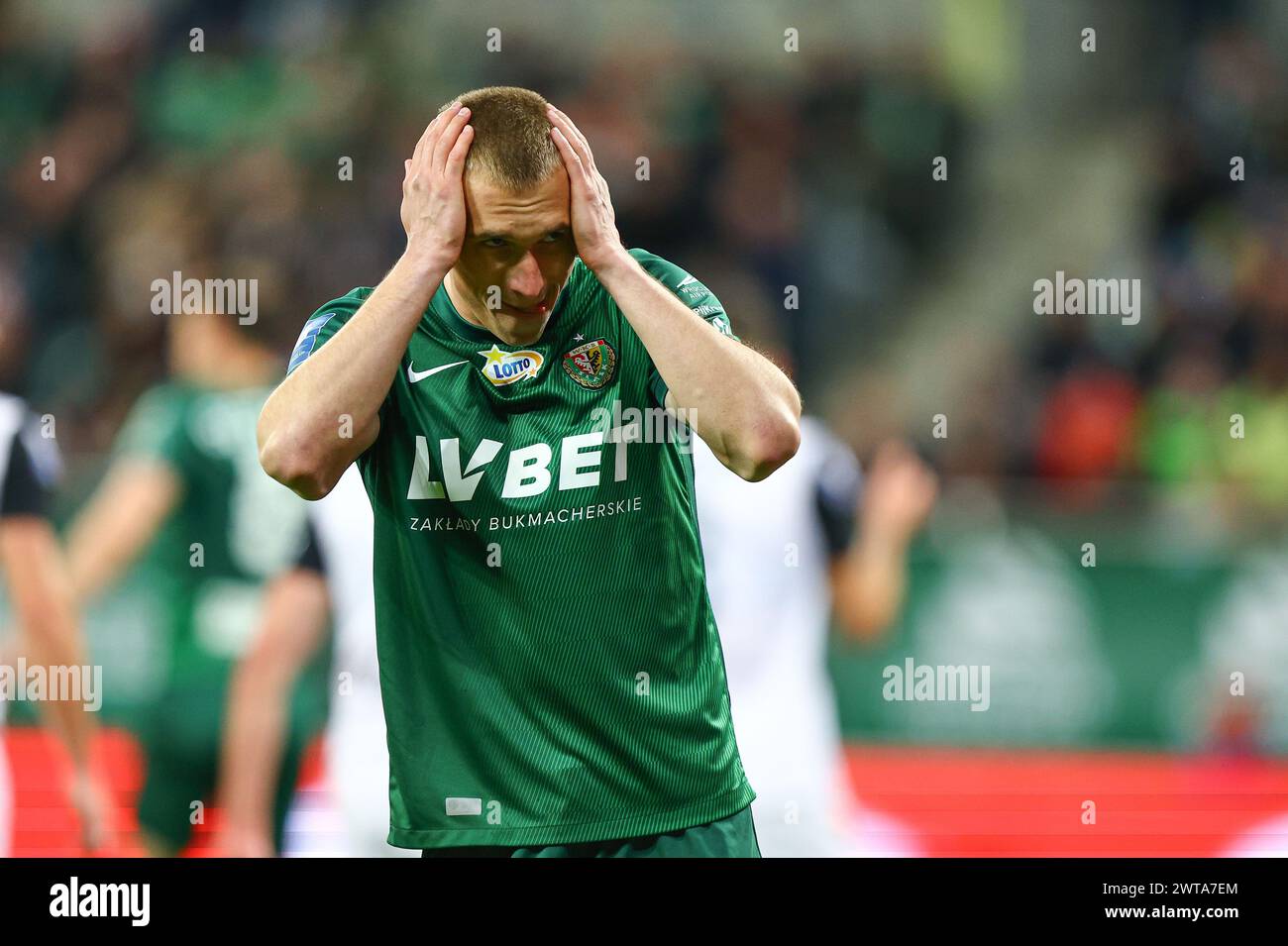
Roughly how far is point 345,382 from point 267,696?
10.3ft

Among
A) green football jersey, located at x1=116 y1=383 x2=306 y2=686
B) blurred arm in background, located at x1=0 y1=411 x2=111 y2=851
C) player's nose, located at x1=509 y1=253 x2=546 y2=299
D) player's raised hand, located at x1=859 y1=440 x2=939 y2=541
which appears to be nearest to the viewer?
player's nose, located at x1=509 y1=253 x2=546 y2=299

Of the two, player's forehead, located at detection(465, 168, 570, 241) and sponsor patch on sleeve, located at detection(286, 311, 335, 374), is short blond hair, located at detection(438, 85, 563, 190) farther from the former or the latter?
sponsor patch on sleeve, located at detection(286, 311, 335, 374)

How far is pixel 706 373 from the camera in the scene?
9.18ft

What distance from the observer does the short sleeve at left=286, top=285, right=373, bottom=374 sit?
9.68 feet

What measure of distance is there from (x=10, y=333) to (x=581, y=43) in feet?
14.8

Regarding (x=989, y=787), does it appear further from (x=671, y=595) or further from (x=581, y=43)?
(x=581, y=43)

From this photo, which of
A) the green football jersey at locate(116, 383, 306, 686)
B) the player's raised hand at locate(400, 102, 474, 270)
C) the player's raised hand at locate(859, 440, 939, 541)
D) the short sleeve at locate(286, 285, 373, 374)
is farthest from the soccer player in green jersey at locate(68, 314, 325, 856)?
the player's raised hand at locate(400, 102, 474, 270)

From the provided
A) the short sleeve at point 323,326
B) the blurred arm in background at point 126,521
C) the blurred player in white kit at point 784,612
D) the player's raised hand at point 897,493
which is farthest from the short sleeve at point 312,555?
the short sleeve at point 323,326

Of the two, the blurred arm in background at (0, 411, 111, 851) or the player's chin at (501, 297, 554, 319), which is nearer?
the player's chin at (501, 297, 554, 319)

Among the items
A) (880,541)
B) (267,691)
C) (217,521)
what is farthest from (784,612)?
(217,521)

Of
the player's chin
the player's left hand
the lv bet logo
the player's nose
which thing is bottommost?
the lv bet logo

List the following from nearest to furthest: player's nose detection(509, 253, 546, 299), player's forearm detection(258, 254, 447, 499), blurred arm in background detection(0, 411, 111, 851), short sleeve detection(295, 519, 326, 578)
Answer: player's forearm detection(258, 254, 447, 499) → player's nose detection(509, 253, 546, 299) → blurred arm in background detection(0, 411, 111, 851) → short sleeve detection(295, 519, 326, 578)

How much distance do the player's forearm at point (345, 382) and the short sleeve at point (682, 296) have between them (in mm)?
446
